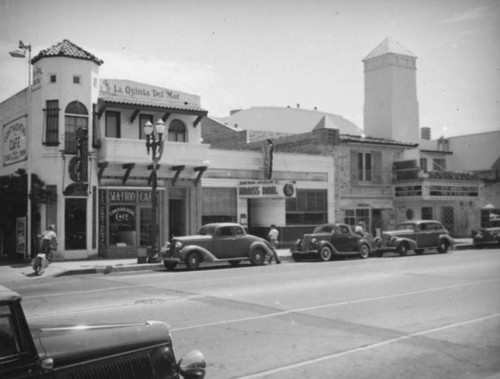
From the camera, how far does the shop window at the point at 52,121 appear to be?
2336cm

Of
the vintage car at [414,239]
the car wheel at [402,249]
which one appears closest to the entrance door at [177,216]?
the vintage car at [414,239]

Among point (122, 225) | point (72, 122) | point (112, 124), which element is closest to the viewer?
point (72, 122)

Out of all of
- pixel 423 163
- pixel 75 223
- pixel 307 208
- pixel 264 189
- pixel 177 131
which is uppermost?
pixel 177 131

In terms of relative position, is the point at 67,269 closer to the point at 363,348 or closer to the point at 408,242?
the point at 363,348

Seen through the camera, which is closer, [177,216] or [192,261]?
[192,261]

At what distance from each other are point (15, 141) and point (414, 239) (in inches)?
790

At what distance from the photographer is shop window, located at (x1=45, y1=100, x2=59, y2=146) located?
23.4 meters

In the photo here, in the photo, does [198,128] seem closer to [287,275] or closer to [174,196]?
[174,196]

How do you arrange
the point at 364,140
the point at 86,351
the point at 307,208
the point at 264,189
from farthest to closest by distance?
the point at 364,140
the point at 307,208
the point at 264,189
the point at 86,351

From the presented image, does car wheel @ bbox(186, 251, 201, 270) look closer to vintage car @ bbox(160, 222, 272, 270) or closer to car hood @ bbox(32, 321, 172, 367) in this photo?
vintage car @ bbox(160, 222, 272, 270)

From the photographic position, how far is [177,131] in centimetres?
2630

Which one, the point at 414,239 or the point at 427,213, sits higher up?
the point at 427,213

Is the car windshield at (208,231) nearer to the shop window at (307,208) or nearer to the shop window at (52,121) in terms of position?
the shop window at (52,121)

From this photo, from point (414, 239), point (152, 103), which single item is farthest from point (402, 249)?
point (152, 103)
